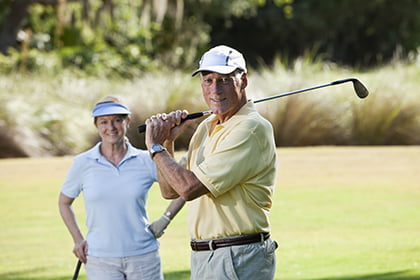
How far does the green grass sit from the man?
393 centimetres

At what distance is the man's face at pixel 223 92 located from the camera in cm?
373

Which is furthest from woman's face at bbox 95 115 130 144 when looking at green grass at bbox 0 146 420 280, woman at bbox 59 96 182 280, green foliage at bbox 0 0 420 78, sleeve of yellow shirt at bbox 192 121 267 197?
green foliage at bbox 0 0 420 78

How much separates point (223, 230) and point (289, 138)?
13.6m

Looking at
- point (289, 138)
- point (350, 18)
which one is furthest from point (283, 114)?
point (350, 18)

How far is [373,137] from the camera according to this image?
17297 mm

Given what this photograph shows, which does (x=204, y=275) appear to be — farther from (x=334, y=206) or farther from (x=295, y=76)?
(x=295, y=76)

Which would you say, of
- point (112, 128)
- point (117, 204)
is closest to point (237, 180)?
point (117, 204)

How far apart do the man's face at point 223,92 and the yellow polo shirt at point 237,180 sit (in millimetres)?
75

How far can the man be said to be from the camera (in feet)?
11.7

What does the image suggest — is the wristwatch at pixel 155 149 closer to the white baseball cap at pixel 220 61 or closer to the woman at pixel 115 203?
the white baseball cap at pixel 220 61

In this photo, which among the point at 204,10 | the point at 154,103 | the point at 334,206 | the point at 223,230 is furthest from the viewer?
the point at 204,10

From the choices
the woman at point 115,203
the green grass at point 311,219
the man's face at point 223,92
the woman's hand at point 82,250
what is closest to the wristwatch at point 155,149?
the man's face at point 223,92

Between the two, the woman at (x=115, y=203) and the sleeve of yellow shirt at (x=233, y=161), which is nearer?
the sleeve of yellow shirt at (x=233, y=161)

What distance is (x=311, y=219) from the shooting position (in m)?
10.6
